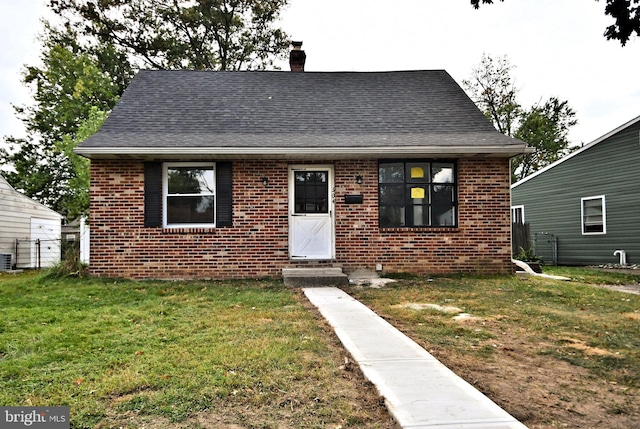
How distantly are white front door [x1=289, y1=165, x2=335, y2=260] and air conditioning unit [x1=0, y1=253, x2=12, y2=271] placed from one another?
10487mm

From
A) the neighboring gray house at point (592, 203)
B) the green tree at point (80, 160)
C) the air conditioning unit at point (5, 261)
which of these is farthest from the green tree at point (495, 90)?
the air conditioning unit at point (5, 261)

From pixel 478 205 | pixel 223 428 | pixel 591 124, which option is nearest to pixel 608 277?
pixel 478 205

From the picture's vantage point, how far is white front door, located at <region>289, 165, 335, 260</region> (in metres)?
9.45

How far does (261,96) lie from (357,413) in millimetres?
9756

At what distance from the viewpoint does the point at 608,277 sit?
34.6 feet

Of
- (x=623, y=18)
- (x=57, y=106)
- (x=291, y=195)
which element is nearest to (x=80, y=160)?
(x=57, y=106)

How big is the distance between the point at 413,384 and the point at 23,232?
16.4 metres

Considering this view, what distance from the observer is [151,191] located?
903 centimetres

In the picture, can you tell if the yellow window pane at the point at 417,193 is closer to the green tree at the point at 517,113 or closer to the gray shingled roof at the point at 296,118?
the gray shingled roof at the point at 296,118

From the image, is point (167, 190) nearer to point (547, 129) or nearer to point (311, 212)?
point (311, 212)

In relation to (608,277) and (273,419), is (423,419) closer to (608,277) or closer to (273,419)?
(273,419)

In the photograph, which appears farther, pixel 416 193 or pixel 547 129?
pixel 547 129

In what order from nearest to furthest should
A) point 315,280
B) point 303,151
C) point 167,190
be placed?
1. point 315,280
2. point 303,151
3. point 167,190

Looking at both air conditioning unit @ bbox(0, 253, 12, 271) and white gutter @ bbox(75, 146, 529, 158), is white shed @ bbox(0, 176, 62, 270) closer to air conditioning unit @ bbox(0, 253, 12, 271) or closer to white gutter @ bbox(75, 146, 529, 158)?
air conditioning unit @ bbox(0, 253, 12, 271)
